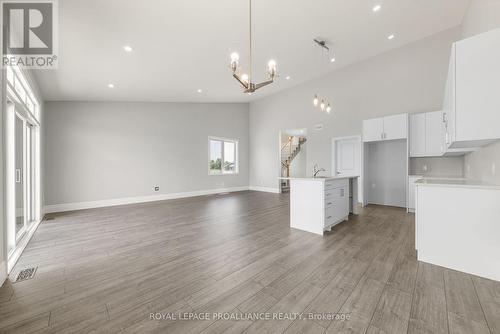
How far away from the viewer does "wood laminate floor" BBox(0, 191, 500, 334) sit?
4.88ft

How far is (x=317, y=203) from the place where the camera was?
3393 mm

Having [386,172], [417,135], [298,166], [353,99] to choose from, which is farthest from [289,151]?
[417,135]

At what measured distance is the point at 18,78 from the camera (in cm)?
315

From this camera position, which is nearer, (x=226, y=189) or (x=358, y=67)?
(x=358, y=67)

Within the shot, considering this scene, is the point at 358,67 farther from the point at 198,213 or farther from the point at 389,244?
the point at 198,213

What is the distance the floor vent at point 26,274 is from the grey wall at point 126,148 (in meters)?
3.97

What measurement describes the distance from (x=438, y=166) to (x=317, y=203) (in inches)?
145

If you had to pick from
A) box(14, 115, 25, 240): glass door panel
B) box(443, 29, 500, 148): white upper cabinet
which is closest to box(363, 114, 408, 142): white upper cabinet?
box(443, 29, 500, 148): white upper cabinet

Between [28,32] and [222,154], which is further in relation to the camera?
[222,154]

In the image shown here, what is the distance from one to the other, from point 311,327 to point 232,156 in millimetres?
7842

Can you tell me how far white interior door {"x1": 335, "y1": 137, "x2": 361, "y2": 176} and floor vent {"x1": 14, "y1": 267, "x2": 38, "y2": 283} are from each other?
678 centimetres

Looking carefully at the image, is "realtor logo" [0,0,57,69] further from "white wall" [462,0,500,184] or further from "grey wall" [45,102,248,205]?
"white wall" [462,0,500,184]

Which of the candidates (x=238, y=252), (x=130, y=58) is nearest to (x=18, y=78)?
(x=130, y=58)

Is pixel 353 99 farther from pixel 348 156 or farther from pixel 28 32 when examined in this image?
pixel 28 32
